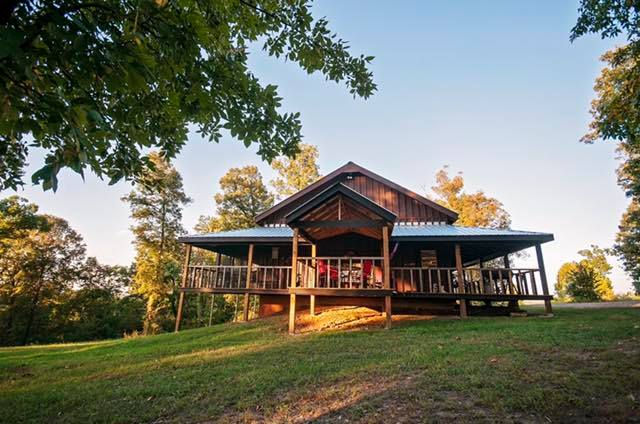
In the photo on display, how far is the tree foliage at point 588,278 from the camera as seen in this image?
818 inches

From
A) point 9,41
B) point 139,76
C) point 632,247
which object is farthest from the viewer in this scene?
point 632,247

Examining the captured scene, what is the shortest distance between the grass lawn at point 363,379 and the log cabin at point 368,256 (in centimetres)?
262

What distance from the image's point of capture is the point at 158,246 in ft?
77.6

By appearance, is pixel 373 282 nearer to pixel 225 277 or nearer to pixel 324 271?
pixel 324 271

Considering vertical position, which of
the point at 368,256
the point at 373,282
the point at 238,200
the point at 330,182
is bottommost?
the point at 373,282

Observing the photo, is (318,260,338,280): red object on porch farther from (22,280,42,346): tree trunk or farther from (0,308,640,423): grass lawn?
(22,280,42,346): tree trunk

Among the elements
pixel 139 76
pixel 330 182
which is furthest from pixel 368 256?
pixel 139 76

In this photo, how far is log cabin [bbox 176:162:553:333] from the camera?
34.4 feet

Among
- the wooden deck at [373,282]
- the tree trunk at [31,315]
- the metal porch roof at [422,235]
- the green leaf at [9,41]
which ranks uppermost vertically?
the metal porch roof at [422,235]

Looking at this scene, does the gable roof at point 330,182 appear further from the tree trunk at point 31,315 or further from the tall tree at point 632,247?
the tree trunk at point 31,315

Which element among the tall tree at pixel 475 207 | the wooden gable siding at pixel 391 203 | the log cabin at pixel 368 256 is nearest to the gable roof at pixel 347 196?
the log cabin at pixel 368 256

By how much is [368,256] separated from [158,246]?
16947 millimetres

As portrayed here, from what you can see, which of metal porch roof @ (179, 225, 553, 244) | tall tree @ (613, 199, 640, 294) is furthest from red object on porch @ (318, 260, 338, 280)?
tall tree @ (613, 199, 640, 294)

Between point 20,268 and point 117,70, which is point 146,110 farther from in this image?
point 20,268
